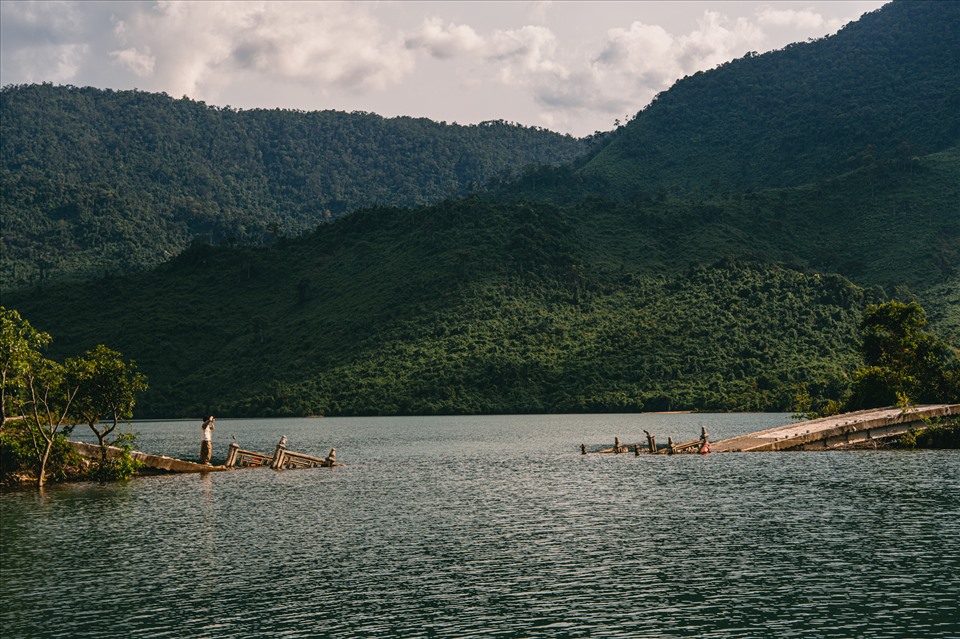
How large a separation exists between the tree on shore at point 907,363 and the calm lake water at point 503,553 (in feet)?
61.4

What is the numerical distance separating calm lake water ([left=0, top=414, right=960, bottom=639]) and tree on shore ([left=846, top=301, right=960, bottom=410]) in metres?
18.7

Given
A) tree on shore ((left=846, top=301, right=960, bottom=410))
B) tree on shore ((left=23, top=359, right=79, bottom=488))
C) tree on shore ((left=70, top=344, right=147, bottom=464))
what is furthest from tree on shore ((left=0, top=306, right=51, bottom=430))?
tree on shore ((left=846, top=301, right=960, bottom=410))

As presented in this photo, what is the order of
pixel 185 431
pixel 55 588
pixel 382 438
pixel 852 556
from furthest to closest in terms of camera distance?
pixel 185 431 < pixel 382 438 < pixel 852 556 < pixel 55 588

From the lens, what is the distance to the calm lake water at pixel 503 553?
3316 centimetres

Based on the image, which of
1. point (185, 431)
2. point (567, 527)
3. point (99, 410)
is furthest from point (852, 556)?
point (185, 431)

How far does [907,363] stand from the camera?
340ft

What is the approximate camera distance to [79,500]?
220 feet

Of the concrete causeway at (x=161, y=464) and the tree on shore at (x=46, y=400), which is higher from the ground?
the tree on shore at (x=46, y=400)

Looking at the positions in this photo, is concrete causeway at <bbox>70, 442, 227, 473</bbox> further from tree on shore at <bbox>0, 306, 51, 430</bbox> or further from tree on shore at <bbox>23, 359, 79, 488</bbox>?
tree on shore at <bbox>0, 306, 51, 430</bbox>

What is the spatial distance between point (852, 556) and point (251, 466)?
64298 millimetres

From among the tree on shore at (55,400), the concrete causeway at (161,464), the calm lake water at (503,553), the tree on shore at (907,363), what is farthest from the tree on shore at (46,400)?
the tree on shore at (907,363)

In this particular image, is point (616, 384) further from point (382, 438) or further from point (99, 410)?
point (99, 410)

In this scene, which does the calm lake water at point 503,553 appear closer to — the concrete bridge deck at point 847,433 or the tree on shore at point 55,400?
the tree on shore at point 55,400

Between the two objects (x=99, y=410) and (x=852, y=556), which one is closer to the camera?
(x=852, y=556)
